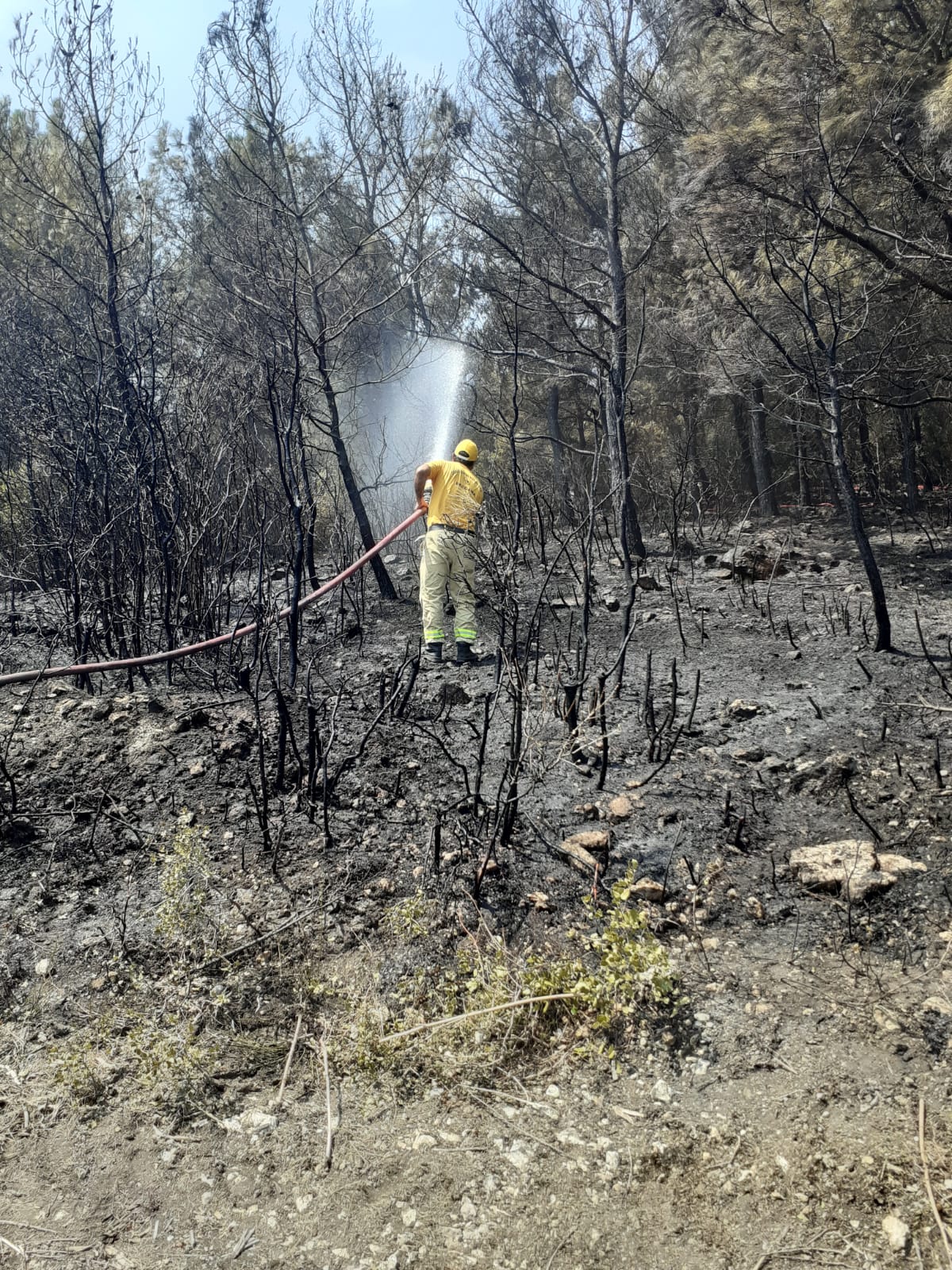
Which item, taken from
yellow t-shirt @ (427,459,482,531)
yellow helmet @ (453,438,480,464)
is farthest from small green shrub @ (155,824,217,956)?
yellow helmet @ (453,438,480,464)

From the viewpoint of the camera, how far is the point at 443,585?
20.0 feet

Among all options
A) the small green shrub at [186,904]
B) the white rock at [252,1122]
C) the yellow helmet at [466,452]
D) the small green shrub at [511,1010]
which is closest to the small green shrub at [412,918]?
the small green shrub at [511,1010]

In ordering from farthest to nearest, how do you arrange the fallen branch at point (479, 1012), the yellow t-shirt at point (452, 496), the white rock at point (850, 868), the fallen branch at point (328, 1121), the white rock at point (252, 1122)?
the yellow t-shirt at point (452, 496) → the white rock at point (850, 868) → the fallen branch at point (479, 1012) → the white rock at point (252, 1122) → the fallen branch at point (328, 1121)

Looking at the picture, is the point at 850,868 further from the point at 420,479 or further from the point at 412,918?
the point at 420,479

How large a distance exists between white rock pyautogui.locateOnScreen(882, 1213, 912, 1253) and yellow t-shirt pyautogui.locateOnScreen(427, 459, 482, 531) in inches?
181

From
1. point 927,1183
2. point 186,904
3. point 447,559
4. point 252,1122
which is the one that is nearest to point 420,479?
point 447,559

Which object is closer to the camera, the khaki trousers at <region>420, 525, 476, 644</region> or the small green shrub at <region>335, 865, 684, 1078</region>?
the small green shrub at <region>335, 865, 684, 1078</region>

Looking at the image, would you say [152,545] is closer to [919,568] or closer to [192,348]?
[192,348]

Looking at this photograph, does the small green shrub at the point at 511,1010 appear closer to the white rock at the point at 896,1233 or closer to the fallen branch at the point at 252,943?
the fallen branch at the point at 252,943

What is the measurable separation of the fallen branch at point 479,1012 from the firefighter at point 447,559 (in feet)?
11.4

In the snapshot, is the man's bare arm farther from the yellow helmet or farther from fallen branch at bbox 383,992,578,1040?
fallen branch at bbox 383,992,578,1040

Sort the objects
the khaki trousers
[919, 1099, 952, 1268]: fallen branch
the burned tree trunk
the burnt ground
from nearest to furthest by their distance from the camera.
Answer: [919, 1099, 952, 1268]: fallen branch → the burnt ground → the khaki trousers → the burned tree trunk

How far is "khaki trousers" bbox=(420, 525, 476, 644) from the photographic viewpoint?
5.88 metres

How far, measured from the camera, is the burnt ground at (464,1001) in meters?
1.92
